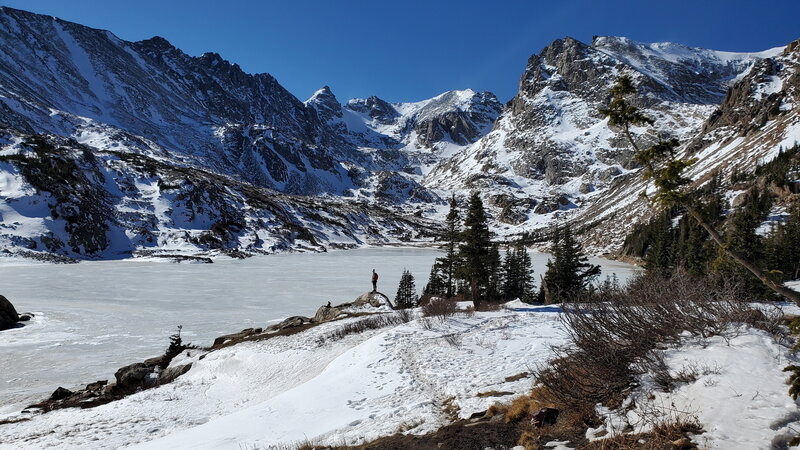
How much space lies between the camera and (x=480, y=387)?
10.4 metres

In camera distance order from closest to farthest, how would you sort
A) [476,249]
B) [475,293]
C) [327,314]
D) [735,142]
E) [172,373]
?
1. [172,373]
2. [475,293]
3. [476,249]
4. [327,314]
5. [735,142]

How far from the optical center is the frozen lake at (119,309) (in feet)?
70.5

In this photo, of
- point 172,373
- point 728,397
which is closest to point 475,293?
point 172,373

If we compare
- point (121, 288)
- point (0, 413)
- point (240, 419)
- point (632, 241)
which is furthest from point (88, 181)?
point (632, 241)

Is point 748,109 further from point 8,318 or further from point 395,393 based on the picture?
point 8,318

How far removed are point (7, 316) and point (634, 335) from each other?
130 feet

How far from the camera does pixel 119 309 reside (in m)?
35.7

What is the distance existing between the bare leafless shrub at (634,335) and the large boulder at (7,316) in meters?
37.6

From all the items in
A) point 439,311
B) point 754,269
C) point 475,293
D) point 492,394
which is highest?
point 754,269

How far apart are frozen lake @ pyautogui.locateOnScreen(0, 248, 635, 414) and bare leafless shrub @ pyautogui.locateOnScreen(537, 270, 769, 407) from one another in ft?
71.9

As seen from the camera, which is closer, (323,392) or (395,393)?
(395,393)

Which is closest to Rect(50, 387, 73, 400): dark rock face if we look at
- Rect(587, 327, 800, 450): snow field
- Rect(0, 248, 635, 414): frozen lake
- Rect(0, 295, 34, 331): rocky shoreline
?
Rect(0, 248, 635, 414): frozen lake

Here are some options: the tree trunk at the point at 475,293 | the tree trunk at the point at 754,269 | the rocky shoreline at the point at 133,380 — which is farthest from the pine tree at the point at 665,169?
the rocky shoreline at the point at 133,380

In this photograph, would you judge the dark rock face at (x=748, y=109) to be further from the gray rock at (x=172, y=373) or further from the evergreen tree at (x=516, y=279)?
the gray rock at (x=172, y=373)
